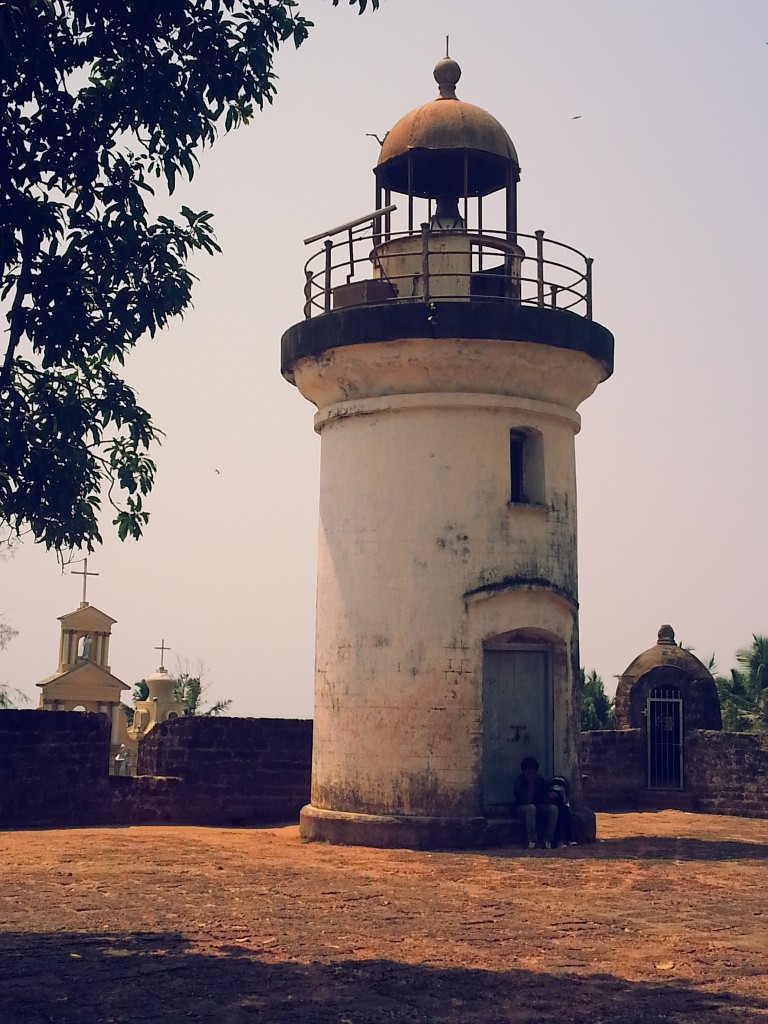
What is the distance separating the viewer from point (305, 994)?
825cm

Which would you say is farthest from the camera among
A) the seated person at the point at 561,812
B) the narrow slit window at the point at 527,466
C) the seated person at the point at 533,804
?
the narrow slit window at the point at 527,466

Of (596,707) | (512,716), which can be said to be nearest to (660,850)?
(512,716)

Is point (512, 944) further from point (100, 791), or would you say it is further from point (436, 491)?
point (100, 791)

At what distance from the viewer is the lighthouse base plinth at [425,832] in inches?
614

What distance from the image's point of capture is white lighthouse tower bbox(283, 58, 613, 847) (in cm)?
1600

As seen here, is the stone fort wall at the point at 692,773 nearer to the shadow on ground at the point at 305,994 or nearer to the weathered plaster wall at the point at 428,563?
the weathered plaster wall at the point at 428,563

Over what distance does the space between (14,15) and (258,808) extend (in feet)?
44.7

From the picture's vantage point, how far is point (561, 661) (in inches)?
668

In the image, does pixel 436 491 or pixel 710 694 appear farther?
pixel 710 694

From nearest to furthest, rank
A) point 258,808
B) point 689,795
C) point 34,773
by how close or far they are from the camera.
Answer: point 34,773, point 258,808, point 689,795

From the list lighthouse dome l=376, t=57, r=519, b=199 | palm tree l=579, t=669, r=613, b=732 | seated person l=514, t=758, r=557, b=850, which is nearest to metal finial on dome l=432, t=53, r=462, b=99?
lighthouse dome l=376, t=57, r=519, b=199

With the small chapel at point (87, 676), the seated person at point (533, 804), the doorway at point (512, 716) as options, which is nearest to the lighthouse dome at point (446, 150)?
the doorway at point (512, 716)

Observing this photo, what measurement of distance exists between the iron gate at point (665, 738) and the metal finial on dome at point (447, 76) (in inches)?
440

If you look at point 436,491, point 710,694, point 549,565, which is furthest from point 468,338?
point 710,694
